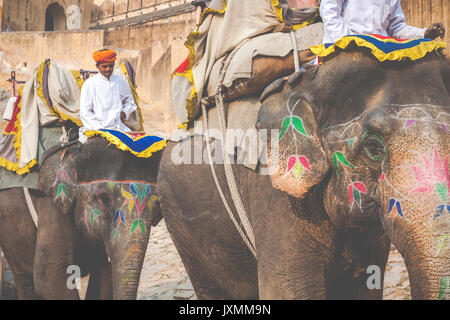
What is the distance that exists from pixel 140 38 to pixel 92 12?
8.04 m

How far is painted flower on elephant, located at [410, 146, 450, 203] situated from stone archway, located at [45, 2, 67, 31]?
24.6 meters

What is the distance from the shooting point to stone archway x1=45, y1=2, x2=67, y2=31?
24875 mm

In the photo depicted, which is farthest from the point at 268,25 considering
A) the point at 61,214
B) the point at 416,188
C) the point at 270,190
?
the point at 61,214

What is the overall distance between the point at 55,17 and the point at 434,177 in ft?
82.8

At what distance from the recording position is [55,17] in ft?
83.0

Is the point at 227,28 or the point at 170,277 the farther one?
the point at 170,277

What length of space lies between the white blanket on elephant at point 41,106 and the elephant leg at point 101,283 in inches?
40.7

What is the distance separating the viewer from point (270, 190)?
2604mm

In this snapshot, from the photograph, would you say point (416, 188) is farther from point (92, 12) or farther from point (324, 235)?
point (92, 12)

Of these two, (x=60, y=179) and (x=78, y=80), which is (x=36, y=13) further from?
(x=60, y=179)

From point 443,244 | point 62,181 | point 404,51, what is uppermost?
point 404,51

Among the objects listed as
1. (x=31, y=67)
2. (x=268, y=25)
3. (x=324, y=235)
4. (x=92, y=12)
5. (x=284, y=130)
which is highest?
(x=92, y=12)

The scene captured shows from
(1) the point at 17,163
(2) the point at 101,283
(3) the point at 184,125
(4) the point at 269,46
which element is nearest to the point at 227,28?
(4) the point at 269,46
